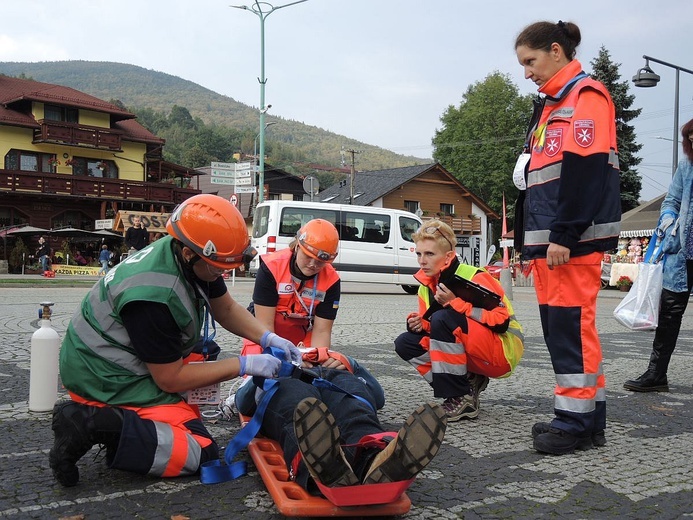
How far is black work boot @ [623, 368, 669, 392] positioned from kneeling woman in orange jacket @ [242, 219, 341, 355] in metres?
2.58

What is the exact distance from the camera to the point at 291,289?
450cm

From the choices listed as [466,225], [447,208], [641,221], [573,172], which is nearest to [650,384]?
[573,172]

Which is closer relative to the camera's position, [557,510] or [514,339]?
[557,510]

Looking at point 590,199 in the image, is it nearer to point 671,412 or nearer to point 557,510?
point 557,510

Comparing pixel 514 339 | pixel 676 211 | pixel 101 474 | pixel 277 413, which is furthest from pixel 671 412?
pixel 101 474

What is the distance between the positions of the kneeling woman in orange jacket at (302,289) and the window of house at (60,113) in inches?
1571

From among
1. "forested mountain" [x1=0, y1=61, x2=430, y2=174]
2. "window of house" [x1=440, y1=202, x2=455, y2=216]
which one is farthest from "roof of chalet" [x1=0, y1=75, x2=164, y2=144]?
"forested mountain" [x1=0, y1=61, x2=430, y2=174]

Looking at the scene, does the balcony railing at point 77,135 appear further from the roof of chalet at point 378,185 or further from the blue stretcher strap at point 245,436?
the blue stretcher strap at point 245,436

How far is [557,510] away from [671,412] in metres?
2.29

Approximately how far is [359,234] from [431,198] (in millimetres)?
33123

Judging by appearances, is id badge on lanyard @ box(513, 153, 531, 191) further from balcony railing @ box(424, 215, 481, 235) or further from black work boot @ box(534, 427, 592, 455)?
balcony railing @ box(424, 215, 481, 235)

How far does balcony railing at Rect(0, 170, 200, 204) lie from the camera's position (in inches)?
1447

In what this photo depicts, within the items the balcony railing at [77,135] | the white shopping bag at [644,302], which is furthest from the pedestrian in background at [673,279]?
the balcony railing at [77,135]

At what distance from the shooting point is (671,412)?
4574 millimetres
